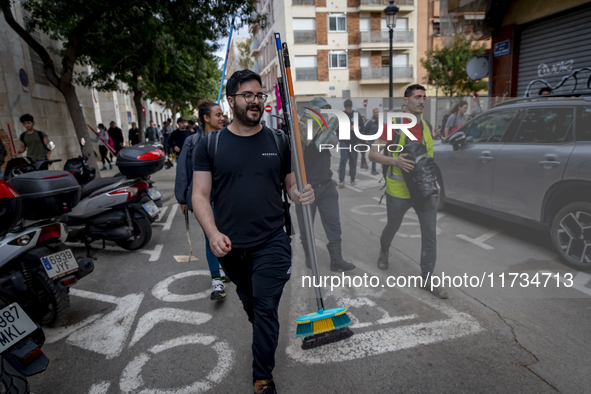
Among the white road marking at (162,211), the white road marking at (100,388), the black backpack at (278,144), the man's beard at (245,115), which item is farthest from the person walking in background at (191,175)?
the white road marking at (162,211)

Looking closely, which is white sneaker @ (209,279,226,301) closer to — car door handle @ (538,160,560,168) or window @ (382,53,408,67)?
car door handle @ (538,160,560,168)

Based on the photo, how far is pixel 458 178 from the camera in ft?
18.4

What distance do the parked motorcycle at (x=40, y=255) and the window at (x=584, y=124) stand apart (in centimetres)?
499

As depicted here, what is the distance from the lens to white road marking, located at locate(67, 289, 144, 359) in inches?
121

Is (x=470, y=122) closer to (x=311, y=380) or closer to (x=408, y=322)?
(x=408, y=322)

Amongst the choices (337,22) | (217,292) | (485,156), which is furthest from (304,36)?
(217,292)

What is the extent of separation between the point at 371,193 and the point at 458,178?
87.1 inches

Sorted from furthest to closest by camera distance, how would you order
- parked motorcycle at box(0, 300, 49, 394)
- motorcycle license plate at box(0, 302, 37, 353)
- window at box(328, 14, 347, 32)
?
window at box(328, 14, 347, 32) → motorcycle license plate at box(0, 302, 37, 353) → parked motorcycle at box(0, 300, 49, 394)

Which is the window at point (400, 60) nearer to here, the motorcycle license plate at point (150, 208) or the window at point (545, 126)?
the window at point (545, 126)

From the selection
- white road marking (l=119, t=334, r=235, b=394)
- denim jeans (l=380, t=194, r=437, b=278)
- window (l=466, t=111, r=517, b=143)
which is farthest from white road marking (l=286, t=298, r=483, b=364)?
window (l=466, t=111, r=517, b=143)

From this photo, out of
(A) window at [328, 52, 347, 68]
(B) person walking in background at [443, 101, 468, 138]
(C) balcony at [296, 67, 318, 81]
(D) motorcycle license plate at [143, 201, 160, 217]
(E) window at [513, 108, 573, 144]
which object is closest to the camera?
(E) window at [513, 108, 573, 144]

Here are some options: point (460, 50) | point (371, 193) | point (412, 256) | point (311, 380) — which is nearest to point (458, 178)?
point (412, 256)

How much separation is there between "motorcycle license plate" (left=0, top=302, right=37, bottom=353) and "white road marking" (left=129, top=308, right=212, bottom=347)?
93 cm

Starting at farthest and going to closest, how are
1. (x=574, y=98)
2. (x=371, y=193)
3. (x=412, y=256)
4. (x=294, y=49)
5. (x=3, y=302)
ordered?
(x=371, y=193) < (x=294, y=49) < (x=412, y=256) < (x=574, y=98) < (x=3, y=302)
